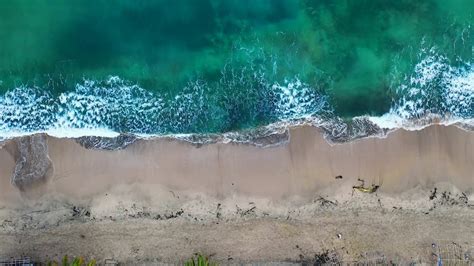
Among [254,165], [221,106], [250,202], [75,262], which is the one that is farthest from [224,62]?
[75,262]

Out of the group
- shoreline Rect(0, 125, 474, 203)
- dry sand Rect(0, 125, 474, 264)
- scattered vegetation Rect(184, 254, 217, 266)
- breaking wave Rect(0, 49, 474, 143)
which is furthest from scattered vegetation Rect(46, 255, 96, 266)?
breaking wave Rect(0, 49, 474, 143)

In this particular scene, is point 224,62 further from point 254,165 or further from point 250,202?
point 250,202

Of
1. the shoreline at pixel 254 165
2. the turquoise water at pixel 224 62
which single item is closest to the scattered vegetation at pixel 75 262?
the shoreline at pixel 254 165

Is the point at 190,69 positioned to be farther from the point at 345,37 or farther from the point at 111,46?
the point at 345,37

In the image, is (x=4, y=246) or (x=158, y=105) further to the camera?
(x=158, y=105)

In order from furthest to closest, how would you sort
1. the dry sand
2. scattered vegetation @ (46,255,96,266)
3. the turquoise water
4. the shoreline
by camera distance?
1. the turquoise water
2. the shoreline
3. the dry sand
4. scattered vegetation @ (46,255,96,266)

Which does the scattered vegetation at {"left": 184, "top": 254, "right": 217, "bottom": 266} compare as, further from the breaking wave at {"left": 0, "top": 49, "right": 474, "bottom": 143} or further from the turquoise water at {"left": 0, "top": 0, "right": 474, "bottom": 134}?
the turquoise water at {"left": 0, "top": 0, "right": 474, "bottom": 134}

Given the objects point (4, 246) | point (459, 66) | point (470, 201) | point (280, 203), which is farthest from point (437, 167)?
point (4, 246)
